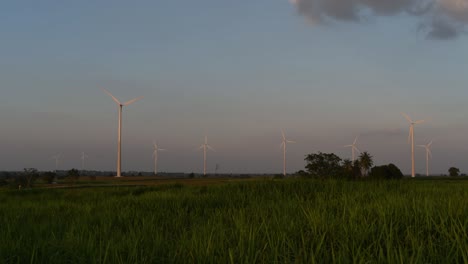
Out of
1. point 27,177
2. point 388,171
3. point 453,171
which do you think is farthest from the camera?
point 453,171

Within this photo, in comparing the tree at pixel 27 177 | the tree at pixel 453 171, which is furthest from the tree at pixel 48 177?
the tree at pixel 453 171

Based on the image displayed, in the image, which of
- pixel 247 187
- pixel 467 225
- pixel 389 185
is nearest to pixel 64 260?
pixel 467 225

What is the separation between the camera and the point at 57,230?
12.7 meters

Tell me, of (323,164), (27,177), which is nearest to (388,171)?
(323,164)

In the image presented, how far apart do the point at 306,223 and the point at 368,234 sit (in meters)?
2.02

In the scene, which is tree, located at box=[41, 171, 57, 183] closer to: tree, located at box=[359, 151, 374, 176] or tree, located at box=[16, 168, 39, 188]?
tree, located at box=[16, 168, 39, 188]

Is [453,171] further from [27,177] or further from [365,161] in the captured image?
[27,177]

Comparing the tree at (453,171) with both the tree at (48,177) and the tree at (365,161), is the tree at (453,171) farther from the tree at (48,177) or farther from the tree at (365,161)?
the tree at (48,177)

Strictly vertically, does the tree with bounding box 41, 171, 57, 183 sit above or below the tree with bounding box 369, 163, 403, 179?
below

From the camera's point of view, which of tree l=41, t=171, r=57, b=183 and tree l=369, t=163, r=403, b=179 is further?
tree l=41, t=171, r=57, b=183

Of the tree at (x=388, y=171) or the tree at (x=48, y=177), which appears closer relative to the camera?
the tree at (x=388, y=171)

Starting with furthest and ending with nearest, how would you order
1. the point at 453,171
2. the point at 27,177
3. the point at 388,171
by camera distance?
the point at 453,171
the point at 27,177
the point at 388,171

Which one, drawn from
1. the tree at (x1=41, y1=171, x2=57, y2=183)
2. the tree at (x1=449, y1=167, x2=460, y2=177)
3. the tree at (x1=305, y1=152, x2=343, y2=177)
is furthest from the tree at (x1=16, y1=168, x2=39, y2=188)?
the tree at (x1=449, y1=167, x2=460, y2=177)

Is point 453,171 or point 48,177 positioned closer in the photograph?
point 48,177
